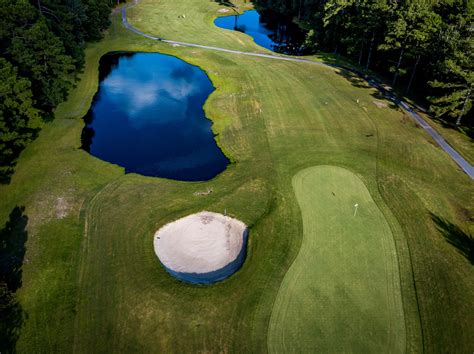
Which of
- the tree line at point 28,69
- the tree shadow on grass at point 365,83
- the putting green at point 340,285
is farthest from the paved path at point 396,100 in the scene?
the tree line at point 28,69

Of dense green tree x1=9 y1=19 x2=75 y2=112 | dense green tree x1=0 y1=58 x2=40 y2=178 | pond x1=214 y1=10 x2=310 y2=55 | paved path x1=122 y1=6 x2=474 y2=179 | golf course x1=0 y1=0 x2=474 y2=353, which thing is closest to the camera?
golf course x1=0 y1=0 x2=474 y2=353

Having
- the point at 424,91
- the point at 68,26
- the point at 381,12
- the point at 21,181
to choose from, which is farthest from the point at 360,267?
the point at 68,26

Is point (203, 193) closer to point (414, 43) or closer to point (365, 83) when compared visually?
point (365, 83)

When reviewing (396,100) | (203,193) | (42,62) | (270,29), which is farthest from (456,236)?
(270,29)

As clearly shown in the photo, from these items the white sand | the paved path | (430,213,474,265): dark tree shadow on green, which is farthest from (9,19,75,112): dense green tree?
(430,213,474,265): dark tree shadow on green

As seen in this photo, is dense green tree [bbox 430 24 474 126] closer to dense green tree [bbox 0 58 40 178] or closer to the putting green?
the putting green

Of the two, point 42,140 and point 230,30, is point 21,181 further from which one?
point 230,30
